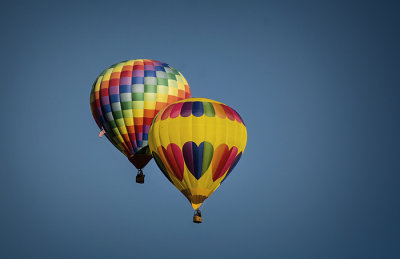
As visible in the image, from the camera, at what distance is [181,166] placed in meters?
31.2

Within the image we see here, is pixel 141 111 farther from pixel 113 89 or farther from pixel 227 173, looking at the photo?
pixel 227 173

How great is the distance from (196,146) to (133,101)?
17.3ft

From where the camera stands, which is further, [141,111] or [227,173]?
[141,111]

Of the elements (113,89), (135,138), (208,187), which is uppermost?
(113,89)

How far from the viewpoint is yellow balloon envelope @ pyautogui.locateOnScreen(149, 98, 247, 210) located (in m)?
31.1

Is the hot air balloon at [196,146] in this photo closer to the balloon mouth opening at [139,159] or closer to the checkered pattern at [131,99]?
the checkered pattern at [131,99]

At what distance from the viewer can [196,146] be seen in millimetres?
31031

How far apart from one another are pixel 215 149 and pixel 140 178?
5.74m

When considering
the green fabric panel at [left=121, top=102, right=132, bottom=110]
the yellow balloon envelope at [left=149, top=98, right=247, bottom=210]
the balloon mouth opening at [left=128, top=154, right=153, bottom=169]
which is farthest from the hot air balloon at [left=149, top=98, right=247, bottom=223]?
the green fabric panel at [left=121, top=102, right=132, bottom=110]

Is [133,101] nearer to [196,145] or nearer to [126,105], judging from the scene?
[126,105]

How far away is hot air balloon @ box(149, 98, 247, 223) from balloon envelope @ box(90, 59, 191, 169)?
3104mm

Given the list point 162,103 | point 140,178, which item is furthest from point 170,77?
point 140,178

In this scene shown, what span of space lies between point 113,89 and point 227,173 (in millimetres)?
7210

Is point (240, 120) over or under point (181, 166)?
over
